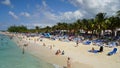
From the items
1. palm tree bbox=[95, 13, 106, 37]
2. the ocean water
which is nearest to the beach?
the ocean water

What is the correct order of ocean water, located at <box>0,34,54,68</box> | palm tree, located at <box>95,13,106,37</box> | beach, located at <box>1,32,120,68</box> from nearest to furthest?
beach, located at <box>1,32,120,68</box>
ocean water, located at <box>0,34,54,68</box>
palm tree, located at <box>95,13,106,37</box>

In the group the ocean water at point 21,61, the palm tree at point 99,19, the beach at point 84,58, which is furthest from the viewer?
the palm tree at point 99,19

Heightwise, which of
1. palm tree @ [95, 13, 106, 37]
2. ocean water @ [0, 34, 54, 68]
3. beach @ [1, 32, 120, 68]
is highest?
palm tree @ [95, 13, 106, 37]

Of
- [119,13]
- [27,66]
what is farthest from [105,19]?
[27,66]

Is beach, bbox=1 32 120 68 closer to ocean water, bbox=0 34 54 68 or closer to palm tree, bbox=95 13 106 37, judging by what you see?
ocean water, bbox=0 34 54 68

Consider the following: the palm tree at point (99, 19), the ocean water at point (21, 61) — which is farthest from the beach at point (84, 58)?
the palm tree at point (99, 19)

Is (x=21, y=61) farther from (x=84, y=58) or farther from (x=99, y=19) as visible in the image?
(x=99, y=19)

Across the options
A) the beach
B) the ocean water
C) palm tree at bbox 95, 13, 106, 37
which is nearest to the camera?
the beach

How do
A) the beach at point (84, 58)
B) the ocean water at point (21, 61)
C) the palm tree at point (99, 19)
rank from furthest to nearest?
1. the palm tree at point (99, 19)
2. the ocean water at point (21, 61)
3. the beach at point (84, 58)

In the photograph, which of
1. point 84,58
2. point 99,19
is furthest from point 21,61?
point 99,19

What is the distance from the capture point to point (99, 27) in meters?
55.3

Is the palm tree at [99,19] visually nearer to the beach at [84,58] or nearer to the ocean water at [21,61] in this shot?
the beach at [84,58]

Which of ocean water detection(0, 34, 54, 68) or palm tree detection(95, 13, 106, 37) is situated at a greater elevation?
palm tree detection(95, 13, 106, 37)

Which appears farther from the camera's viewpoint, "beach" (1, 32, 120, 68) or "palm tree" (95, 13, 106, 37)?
"palm tree" (95, 13, 106, 37)
